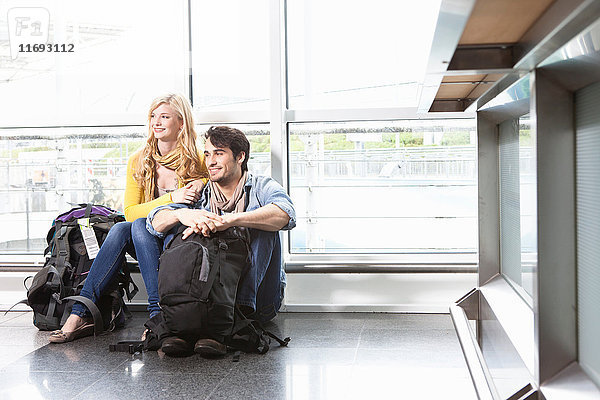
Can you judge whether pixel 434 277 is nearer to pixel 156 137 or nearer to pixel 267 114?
pixel 267 114

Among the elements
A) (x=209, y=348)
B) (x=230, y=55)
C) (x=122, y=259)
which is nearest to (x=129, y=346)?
(x=209, y=348)

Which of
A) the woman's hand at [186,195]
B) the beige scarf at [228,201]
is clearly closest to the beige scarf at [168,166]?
the woman's hand at [186,195]

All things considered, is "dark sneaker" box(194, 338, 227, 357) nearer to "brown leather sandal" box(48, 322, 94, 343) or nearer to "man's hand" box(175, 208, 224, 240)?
"man's hand" box(175, 208, 224, 240)

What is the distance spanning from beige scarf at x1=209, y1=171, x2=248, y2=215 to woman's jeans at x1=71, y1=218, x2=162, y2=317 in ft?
1.06

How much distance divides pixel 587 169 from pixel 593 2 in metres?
0.40

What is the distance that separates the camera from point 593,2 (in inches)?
28.3

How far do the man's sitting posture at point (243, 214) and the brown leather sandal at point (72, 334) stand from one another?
22.6 inches

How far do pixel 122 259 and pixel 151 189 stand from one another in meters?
0.38

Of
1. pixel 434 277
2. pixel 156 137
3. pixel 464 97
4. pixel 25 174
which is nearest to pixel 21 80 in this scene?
pixel 25 174

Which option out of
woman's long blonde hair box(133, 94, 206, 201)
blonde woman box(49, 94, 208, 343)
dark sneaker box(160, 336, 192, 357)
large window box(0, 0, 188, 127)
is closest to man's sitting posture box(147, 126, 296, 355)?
blonde woman box(49, 94, 208, 343)

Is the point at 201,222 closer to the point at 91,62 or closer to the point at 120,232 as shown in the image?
the point at 120,232

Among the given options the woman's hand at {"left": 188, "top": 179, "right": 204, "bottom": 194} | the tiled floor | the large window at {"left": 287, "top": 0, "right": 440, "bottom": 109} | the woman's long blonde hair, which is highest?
the large window at {"left": 287, "top": 0, "right": 440, "bottom": 109}

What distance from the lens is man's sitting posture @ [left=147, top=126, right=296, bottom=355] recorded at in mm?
3107

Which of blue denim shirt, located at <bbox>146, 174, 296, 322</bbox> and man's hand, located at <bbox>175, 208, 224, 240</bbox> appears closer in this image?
man's hand, located at <bbox>175, 208, 224, 240</bbox>
